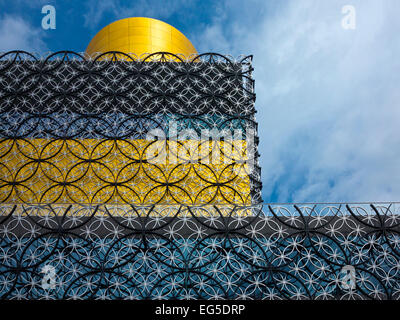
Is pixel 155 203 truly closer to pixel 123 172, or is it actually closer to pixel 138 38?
pixel 123 172

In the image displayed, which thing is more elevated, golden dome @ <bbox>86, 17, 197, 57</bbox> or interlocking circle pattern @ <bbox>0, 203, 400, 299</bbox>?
golden dome @ <bbox>86, 17, 197, 57</bbox>

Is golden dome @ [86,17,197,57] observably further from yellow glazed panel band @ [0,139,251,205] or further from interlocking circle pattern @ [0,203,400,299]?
interlocking circle pattern @ [0,203,400,299]

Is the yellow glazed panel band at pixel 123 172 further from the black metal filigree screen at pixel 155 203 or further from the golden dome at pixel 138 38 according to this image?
the golden dome at pixel 138 38

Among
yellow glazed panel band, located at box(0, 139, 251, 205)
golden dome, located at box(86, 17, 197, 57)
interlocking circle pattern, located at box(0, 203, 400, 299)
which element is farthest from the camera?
golden dome, located at box(86, 17, 197, 57)

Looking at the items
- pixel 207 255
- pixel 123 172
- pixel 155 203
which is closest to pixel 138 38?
pixel 123 172

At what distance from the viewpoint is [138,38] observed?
18453 millimetres

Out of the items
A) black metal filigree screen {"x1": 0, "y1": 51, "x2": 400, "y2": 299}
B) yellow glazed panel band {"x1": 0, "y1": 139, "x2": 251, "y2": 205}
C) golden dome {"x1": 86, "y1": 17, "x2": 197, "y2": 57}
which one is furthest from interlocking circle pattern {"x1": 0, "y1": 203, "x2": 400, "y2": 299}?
golden dome {"x1": 86, "y1": 17, "x2": 197, "y2": 57}

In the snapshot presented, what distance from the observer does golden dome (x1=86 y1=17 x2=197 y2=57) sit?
18297mm

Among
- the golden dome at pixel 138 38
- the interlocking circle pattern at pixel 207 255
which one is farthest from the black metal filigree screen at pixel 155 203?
the golden dome at pixel 138 38

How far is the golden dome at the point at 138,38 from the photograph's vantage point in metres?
18.3

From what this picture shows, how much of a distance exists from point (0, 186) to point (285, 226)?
28.4ft

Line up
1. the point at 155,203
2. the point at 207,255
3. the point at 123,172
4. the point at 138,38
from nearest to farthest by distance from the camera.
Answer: the point at 207,255, the point at 155,203, the point at 123,172, the point at 138,38

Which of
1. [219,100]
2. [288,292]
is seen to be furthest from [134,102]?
[288,292]

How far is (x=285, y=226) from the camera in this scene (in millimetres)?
7441
